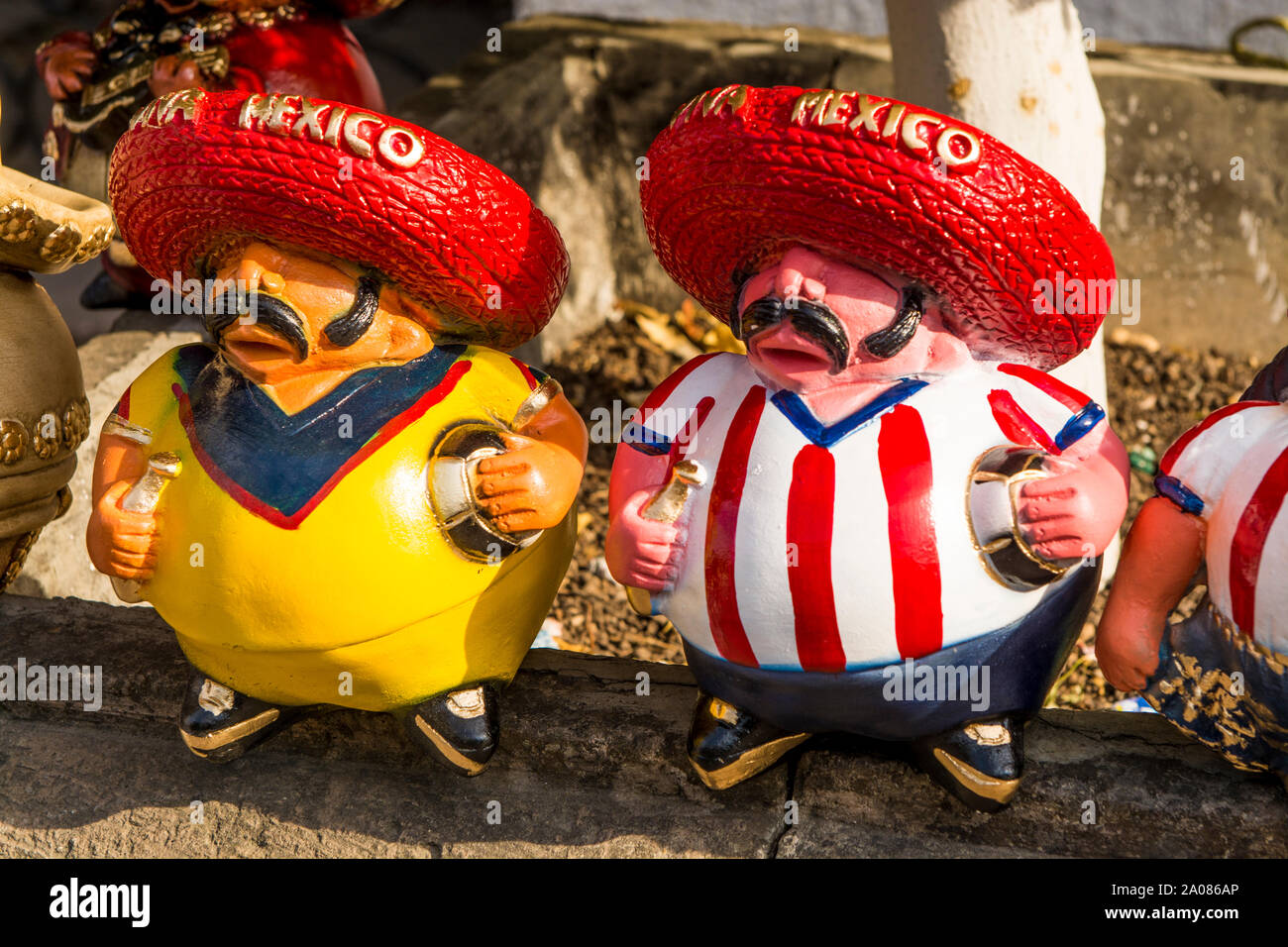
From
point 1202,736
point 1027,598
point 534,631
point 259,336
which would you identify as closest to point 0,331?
point 259,336

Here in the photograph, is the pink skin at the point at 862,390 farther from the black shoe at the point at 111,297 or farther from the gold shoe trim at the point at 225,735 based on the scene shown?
the black shoe at the point at 111,297

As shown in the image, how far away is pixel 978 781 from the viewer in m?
2.07

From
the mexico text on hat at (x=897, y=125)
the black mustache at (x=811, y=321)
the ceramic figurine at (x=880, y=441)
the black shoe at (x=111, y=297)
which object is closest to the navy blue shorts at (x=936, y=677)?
the ceramic figurine at (x=880, y=441)

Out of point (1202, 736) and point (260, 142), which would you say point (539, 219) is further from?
point (1202, 736)

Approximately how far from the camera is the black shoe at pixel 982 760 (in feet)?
6.74

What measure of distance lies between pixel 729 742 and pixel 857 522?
434 millimetres

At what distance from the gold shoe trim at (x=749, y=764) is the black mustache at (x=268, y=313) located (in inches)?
32.1

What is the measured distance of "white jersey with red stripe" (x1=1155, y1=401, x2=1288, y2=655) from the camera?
182 centimetres

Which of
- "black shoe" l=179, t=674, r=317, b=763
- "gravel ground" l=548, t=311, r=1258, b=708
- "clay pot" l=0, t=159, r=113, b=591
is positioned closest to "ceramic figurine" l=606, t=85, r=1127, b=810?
"black shoe" l=179, t=674, r=317, b=763

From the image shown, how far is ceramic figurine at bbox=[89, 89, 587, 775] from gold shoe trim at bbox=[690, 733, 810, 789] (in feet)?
1.11

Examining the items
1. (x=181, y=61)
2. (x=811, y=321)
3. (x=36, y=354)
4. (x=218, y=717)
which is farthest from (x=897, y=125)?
(x=181, y=61)

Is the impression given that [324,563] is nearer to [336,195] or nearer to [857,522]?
[336,195]

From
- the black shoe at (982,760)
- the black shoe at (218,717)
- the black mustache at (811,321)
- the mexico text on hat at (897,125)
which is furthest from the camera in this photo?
the black shoe at (218,717)

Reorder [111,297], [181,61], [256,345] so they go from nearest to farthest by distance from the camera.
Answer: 1. [256,345]
2. [181,61]
3. [111,297]
